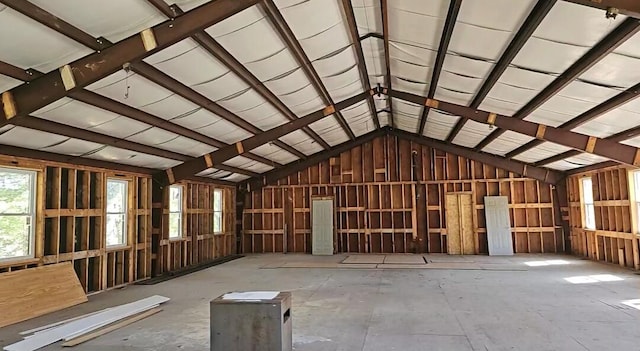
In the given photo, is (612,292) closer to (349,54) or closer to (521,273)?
(521,273)

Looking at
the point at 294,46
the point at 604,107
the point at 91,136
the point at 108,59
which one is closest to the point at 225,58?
the point at 294,46

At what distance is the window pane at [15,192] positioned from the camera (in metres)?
A: 6.09

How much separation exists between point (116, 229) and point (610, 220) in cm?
1131

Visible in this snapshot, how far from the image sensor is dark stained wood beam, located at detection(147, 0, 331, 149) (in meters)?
4.14

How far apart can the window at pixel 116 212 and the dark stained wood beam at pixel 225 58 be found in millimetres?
3711

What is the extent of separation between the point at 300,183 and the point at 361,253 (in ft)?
10.2

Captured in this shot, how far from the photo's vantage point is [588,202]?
37.5 feet

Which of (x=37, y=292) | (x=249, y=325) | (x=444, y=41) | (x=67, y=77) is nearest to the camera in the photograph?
(x=249, y=325)

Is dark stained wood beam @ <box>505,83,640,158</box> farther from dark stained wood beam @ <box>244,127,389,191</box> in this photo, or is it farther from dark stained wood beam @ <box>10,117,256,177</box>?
dark stained wood beam @ <box>10,117,256,177</box>

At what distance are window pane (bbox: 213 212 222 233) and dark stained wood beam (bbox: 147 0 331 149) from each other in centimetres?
599

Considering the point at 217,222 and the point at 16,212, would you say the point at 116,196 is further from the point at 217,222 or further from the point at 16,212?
the point at 217,222

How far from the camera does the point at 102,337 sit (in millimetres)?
4773

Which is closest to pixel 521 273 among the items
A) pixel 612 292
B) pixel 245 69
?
pixel 612 292

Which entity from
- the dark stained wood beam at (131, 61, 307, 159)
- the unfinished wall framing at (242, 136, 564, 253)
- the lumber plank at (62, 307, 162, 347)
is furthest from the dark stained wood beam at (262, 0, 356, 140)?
the unfinished wall framing at (242, 136, 564, 253)
